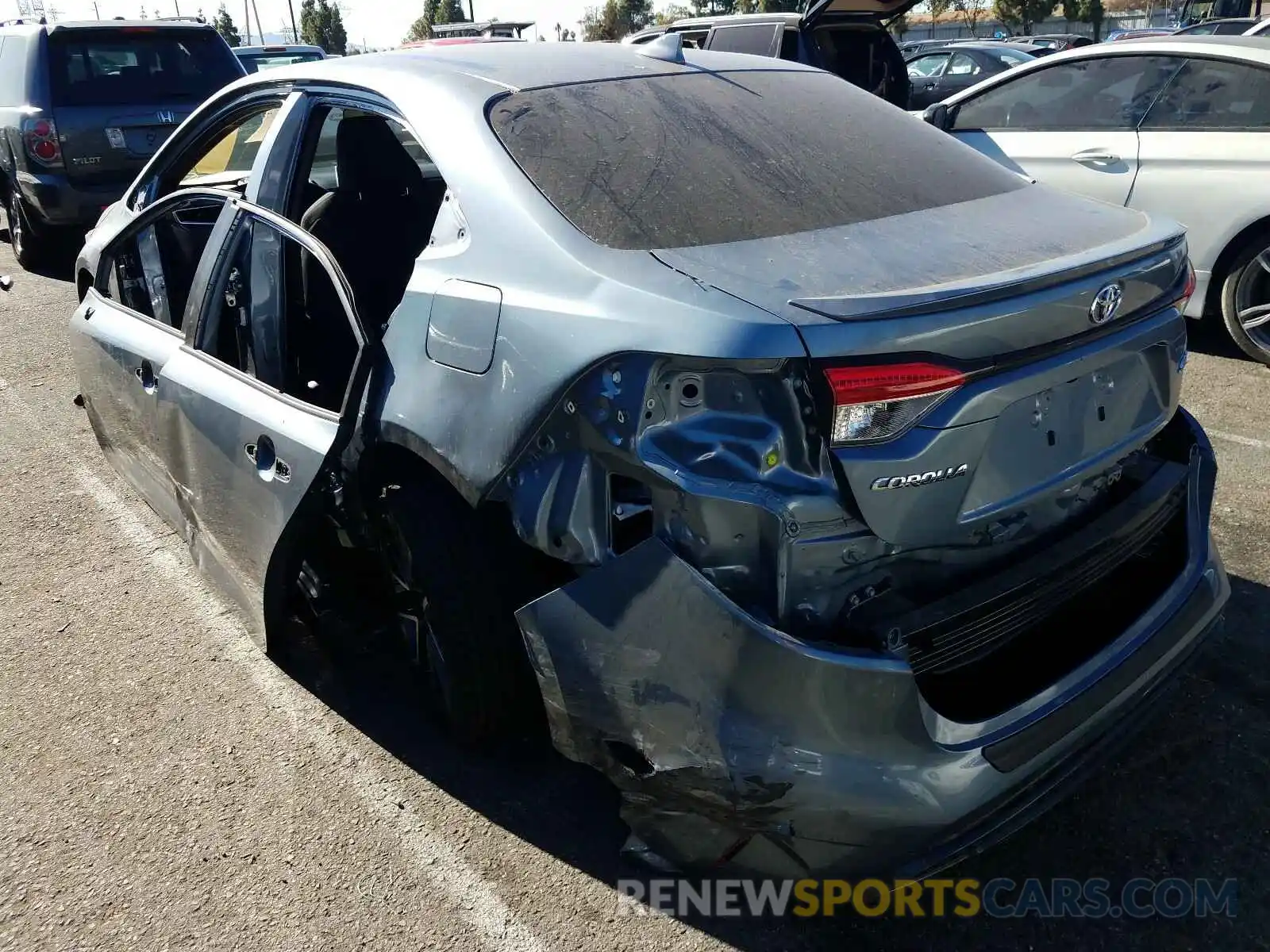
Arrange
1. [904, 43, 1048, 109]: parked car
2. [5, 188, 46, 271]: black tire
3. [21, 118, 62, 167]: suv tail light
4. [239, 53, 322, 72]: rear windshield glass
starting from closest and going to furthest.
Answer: [21, 118, 62, 167]: suv tail light
[5, 188, 46, 271]: black tire
[239, 53, 322, 72]: rear windshield glass
[904, 43, 1048, 109]: parked car

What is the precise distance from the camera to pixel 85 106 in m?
8.13

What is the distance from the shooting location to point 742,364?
5.82ft

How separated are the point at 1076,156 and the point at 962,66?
11.5m

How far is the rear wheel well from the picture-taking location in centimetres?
513

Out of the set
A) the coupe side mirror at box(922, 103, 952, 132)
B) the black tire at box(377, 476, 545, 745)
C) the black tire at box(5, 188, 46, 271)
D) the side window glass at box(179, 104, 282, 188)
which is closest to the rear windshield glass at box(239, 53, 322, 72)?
the black tire at box(5, 188, 46, 271)

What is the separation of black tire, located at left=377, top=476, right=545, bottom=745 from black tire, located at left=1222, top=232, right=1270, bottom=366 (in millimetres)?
4504

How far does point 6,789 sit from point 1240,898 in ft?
9.85

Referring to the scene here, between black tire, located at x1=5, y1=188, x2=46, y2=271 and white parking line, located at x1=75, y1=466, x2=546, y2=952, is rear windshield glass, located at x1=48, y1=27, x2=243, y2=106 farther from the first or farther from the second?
white parking line, located at x1=75, y1=466, x2=546, y2=952

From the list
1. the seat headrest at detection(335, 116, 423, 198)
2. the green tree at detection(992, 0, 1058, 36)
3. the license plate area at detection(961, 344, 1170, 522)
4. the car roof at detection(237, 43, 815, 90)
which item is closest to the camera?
the license plate area at detection(961, 344, 1170, 522)

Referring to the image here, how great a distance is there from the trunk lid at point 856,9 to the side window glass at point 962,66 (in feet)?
29.9

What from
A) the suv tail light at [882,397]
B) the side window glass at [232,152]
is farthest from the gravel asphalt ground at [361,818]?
the side window glass at [232,152]

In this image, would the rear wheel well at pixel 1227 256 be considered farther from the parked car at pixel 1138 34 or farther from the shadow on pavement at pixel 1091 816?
the shadow on pavement at pixel 1091 816

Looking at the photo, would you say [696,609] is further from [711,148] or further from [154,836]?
[154,836]

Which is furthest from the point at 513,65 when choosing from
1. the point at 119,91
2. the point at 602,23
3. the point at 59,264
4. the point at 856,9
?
the point at 602,23
